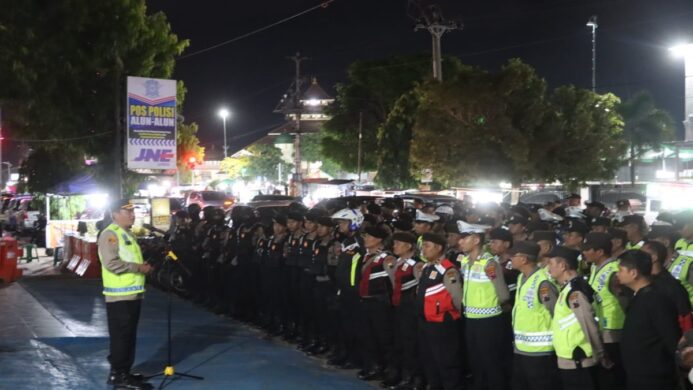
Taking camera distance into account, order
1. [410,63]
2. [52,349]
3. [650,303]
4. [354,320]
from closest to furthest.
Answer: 1. [650,303]
2. [354,320]
3. [52,349]
4. [410,63]

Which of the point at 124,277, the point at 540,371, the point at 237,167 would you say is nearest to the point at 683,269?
the point at 540,371

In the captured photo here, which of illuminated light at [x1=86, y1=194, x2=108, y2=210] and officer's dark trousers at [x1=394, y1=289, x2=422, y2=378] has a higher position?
illuminated light at [x1=86, y1=194, x2=108, y2=210]

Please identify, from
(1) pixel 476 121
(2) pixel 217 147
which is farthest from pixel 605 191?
(2) pixel 217 147

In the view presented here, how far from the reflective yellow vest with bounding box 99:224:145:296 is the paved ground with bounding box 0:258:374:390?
1.11 meters

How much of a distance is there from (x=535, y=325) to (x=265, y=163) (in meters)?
74.0

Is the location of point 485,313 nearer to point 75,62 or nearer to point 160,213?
point 160,213

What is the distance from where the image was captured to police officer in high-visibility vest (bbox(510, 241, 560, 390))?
675cm

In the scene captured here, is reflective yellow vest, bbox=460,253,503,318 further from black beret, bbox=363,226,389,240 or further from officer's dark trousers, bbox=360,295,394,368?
black beret, bbox=363,226,389,240

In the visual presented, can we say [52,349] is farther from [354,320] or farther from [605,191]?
[605,191]

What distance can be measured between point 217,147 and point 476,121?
308 feet

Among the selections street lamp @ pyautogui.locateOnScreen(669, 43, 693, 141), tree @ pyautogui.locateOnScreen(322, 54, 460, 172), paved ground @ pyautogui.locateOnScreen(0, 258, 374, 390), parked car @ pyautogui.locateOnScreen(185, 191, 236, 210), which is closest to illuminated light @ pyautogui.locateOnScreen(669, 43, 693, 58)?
street lamp @ pyautogui.locateOnScreen(669, 43, 693, 141)

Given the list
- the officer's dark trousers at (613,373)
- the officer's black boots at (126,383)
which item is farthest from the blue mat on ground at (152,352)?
the officer's dark trousers at (613,373)

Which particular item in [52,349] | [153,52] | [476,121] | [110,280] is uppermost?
[153,52]

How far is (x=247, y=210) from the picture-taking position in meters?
15.1
